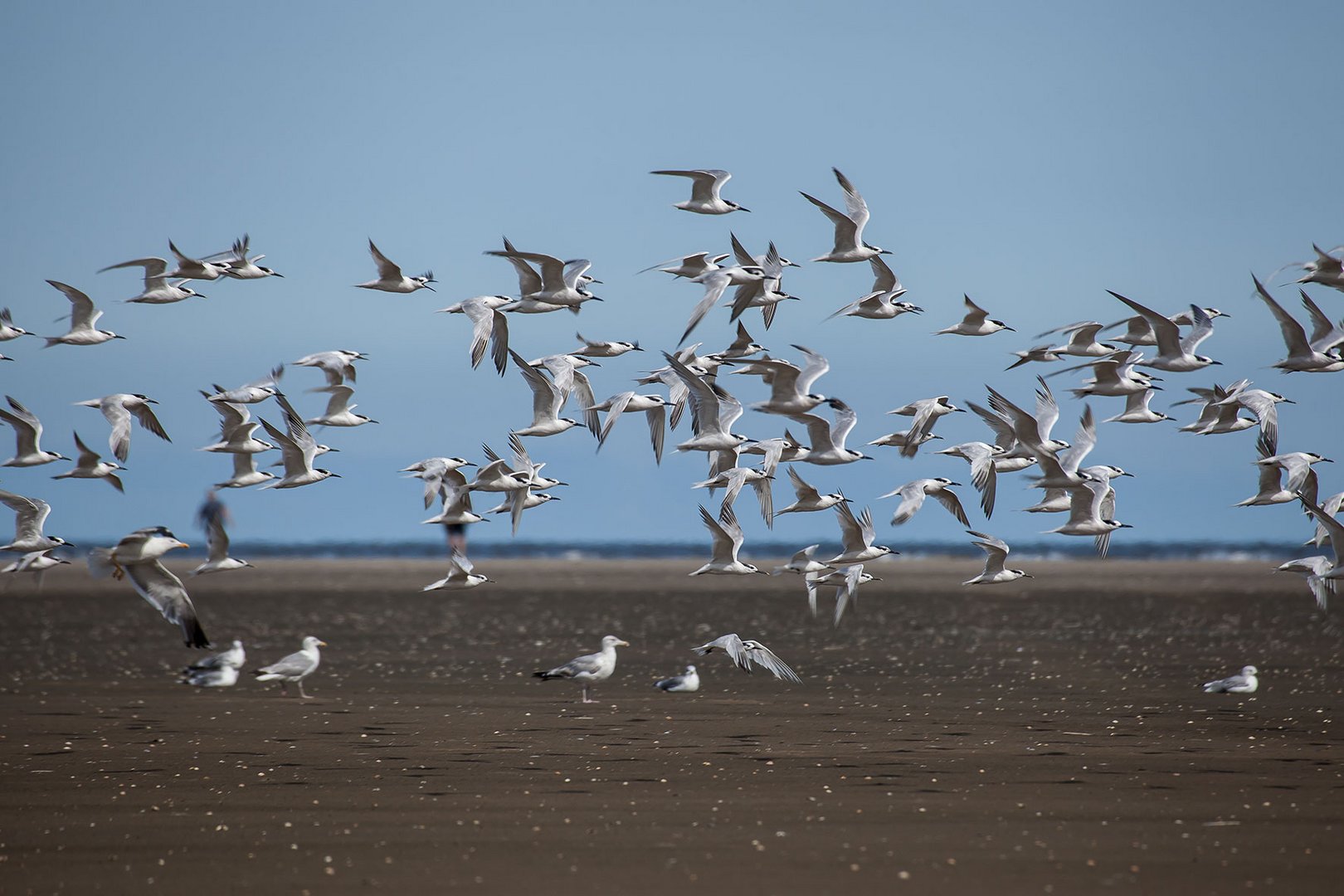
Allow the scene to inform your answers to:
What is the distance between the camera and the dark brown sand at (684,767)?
1101 cm

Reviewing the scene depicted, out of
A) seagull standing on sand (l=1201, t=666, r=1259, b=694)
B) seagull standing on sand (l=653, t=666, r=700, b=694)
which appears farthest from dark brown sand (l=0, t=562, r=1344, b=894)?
seagull standing on sand (l=1201, t=666, r=1259, b=694)

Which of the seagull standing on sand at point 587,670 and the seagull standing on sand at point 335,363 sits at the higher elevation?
the seagull standing on sand at point 335,363

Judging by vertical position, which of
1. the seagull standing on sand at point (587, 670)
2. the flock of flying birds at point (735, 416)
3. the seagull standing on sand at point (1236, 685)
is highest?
the flock of flying birds at point (735, 416)

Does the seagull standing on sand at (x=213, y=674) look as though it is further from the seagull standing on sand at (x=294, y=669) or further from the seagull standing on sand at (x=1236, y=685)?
the seagull standing on sand at (x=1236, y=685)

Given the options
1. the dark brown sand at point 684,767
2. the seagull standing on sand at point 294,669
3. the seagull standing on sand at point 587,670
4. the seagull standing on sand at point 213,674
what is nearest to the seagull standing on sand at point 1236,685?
the dark brown sand at point 684,767

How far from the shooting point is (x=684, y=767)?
15336 millimetres

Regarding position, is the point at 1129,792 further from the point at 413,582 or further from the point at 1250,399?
the point at 413,582

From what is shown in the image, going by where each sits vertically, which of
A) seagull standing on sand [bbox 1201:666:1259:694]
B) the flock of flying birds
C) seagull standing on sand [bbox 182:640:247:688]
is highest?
the flock of flying birds

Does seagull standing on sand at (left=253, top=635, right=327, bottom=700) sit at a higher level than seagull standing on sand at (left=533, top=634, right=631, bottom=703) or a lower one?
lower

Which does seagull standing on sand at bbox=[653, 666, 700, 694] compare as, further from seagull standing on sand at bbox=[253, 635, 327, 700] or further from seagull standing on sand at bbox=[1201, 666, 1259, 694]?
seagull standing on sand at bbox=[1201, 666, 1259, 694]

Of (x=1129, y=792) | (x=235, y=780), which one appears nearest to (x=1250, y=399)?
(x=1129, y=792)

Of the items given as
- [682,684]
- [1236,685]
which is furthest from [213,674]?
[1236,685]

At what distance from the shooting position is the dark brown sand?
11.0 meters

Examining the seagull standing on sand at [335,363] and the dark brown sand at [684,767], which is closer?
the dark brown sand at [684,767]
